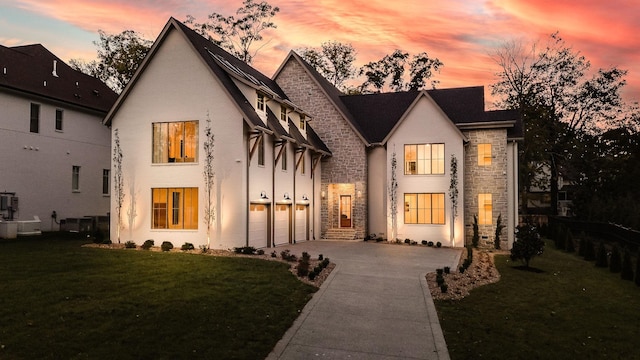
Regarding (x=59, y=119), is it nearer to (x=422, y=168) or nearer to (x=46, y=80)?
(x=46, y=80)

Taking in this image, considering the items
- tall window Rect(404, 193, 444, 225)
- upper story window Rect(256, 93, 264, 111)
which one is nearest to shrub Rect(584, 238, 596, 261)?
tall window Rect(404, 193, 444, 225)

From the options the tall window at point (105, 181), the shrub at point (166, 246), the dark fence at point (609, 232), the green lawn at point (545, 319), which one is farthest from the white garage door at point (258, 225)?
the dark fence at point (609, 232)

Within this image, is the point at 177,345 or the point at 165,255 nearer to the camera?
the point at 177,345

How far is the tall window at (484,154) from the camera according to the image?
25.5 meters

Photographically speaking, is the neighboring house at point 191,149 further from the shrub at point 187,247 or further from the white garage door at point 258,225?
the shrub at point 187,247

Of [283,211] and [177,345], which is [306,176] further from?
[177,345]

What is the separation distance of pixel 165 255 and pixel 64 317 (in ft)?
25.5

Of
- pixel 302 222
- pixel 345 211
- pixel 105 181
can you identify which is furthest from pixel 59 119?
pixel 345 211

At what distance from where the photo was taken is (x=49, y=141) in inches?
1062

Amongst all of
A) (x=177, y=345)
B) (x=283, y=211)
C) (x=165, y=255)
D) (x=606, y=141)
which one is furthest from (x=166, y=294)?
(x=606, y=141)

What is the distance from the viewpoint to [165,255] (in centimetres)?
1683

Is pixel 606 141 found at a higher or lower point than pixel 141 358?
higher

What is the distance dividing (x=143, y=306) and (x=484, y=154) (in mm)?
20317

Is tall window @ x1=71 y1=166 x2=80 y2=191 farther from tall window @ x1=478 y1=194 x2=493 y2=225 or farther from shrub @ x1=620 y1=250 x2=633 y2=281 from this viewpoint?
shrub @ x1=620 y1=250 x2=633 y2=281
